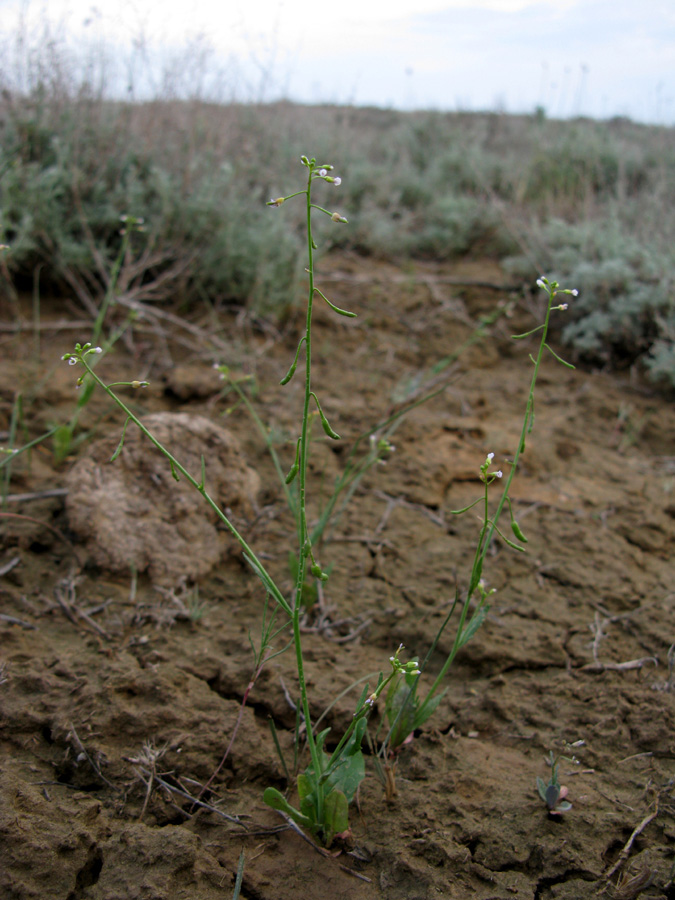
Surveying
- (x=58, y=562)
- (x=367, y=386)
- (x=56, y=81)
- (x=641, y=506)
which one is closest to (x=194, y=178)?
(x=56, y=81)

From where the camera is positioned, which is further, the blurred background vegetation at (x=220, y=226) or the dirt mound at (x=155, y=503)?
the blurred background vegetation at (x=220, y=226)

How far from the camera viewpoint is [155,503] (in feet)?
6.98

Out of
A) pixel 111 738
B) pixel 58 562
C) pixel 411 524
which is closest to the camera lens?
pixel 111 738

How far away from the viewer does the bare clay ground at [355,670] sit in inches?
50.0

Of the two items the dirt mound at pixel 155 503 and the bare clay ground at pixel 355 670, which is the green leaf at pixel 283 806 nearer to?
the bare clay ground at pixel 355 670

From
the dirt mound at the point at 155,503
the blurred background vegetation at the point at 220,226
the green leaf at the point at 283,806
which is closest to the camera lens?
the green leaf at the point at 283,806

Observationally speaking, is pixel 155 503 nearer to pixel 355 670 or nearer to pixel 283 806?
pixel 355 670

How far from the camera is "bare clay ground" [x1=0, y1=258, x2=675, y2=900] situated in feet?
4.17

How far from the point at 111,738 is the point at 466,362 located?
3.00 metres

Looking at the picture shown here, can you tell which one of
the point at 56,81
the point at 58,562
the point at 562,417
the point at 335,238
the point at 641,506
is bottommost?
the point at 58,562

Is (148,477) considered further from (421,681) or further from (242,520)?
(421,681)

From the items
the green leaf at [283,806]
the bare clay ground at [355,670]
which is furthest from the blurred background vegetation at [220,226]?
the green leaf at [283,806]

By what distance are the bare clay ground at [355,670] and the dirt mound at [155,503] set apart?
4cm

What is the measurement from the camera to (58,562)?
2025 mm
